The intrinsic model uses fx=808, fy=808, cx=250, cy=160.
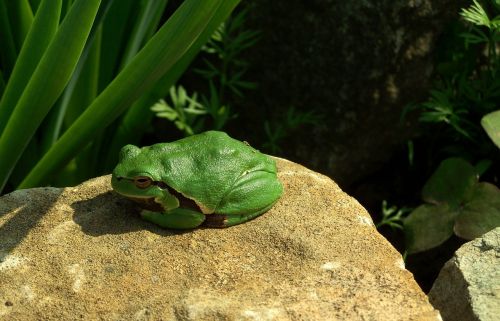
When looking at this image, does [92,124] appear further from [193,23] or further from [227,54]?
[227,54]

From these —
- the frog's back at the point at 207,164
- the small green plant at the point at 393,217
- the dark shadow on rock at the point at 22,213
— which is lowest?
the small green plant at the point at 393,217

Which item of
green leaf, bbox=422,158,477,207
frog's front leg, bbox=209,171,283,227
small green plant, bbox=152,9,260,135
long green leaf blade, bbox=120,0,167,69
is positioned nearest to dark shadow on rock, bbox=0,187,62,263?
frog's front leg, bbox=209,171,283,227

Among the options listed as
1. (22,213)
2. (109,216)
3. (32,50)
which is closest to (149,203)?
(109,216)

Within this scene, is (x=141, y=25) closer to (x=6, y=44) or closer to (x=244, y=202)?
(x=6, y=44)

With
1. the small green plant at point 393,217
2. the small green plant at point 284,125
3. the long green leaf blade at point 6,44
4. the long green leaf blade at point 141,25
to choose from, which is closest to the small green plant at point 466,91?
the small green plant at point 393,217

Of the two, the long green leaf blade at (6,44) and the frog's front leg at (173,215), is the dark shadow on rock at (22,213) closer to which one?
the frog's front leg at (173,215)

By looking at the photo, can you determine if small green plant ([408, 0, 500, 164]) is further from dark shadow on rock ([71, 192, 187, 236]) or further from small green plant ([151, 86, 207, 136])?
dark shadow on rock ([71, 192, 187, 236])
